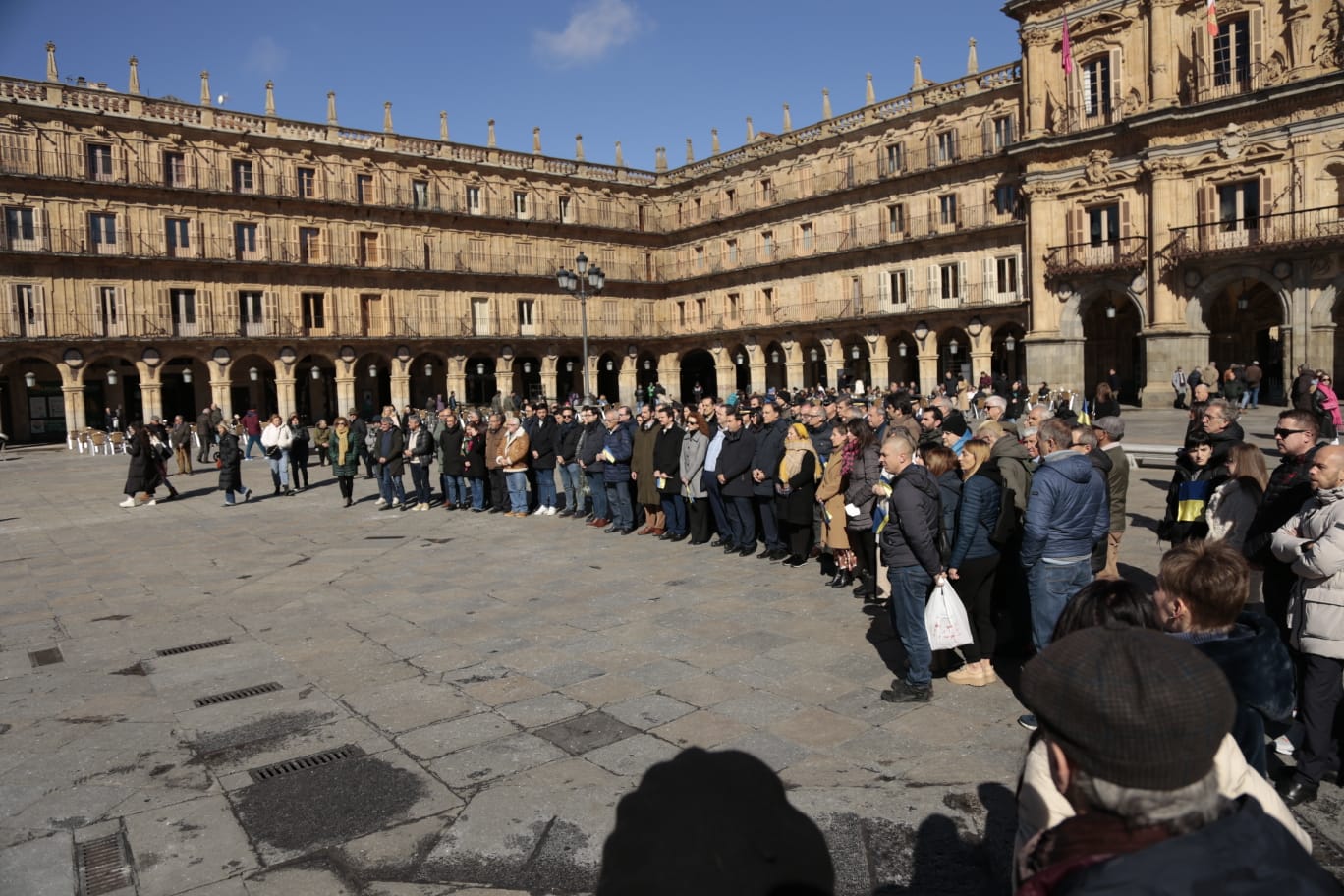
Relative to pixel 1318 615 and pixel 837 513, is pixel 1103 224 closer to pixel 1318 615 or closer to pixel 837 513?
pixel 837 513

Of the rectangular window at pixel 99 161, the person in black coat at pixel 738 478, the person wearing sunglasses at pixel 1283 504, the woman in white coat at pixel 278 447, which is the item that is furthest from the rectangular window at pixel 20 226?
the person wearing sunglasses at pixel 1283 504

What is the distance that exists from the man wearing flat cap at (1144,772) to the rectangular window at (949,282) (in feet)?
117

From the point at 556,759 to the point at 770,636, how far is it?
2.45 meters

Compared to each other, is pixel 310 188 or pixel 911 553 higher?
pixel 310 188

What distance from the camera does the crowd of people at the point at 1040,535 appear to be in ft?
6.31

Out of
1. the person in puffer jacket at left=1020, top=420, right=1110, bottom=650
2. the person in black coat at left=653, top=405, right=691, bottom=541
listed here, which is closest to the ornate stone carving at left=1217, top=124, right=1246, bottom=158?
the person in black coat at left=653, top=405, right=691, bottom=541

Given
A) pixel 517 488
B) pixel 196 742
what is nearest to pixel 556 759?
pixel 196 742

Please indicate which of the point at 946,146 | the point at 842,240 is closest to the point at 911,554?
the point at 946,146

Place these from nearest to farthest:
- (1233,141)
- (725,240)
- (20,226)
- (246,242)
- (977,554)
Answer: (977,554) < (1233,141) < (20,226) < (246,242) < (725,240)

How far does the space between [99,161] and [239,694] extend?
114ft

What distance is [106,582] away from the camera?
980 cm

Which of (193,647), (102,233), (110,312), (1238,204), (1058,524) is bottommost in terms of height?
(193,647)

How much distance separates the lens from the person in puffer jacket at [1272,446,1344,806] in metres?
4.02

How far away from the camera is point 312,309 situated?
3856 cm
